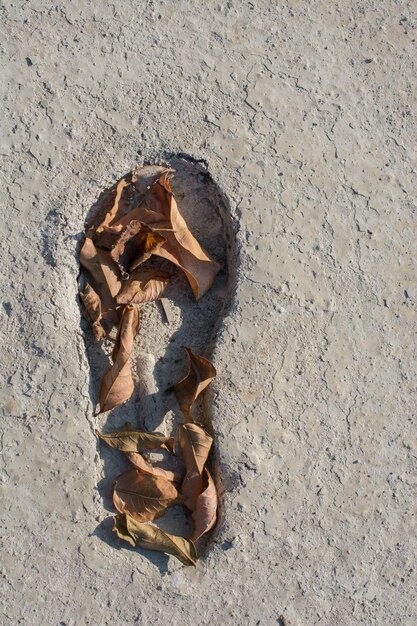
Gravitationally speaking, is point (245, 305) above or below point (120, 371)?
above

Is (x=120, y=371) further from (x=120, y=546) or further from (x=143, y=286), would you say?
(x=120, y=546)

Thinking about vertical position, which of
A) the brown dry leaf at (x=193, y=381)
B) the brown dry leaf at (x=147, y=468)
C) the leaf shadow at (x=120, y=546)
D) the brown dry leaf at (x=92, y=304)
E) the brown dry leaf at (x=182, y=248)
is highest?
the brown dry leaf at (x=182, y=248)

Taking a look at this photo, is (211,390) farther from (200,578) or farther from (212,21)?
(212,21)

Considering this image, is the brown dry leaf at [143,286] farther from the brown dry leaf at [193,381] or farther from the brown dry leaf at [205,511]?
→ the brown dry leaf at [205,511]

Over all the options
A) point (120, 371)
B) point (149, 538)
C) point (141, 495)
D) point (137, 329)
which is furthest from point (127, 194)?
point (149, 538)

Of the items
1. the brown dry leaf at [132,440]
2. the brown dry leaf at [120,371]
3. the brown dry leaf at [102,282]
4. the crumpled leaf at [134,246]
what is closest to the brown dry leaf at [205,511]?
the brown dry leaf at [132,440]

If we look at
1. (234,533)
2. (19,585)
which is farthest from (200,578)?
(19,585)

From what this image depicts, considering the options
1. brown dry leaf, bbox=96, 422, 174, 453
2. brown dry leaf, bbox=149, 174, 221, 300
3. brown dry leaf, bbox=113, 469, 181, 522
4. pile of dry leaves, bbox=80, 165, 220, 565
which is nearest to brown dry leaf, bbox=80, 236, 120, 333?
pile of dry leaves, bbox=80, 165, 220, 565

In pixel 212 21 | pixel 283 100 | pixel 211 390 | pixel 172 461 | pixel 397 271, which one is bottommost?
pixel 172 461
